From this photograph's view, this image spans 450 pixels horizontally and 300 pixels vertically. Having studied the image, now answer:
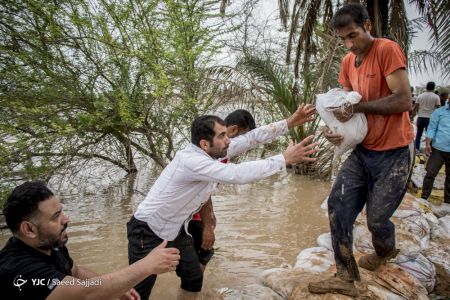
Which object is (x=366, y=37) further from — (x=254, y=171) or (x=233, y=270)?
(x=233, y=270)

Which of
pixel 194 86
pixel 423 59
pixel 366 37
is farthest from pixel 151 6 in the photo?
pixel 423 59

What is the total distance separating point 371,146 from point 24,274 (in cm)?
→ 211

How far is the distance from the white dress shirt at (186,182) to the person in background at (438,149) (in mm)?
3982

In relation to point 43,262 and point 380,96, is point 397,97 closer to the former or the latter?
point 380,96

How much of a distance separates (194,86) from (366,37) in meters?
2.88

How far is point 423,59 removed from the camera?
31.4 feet

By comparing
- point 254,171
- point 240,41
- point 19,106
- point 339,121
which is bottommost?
point 254,171

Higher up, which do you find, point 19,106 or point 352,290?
point 19,106

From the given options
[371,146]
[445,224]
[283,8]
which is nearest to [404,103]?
[371,146]

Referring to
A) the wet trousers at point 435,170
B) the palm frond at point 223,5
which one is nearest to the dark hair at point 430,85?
the wet trousers at point 435,170

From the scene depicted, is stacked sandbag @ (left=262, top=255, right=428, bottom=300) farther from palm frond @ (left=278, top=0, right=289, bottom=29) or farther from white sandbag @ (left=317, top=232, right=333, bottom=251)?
palm frond @ (left=278, top=0, right=289, bottom=29)

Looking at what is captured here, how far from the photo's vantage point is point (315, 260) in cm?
342

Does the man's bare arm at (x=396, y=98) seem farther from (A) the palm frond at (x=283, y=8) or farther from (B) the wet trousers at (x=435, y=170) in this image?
(A) the palm frond at (x=283, y=8)

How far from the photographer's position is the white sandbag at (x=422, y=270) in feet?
10.8
